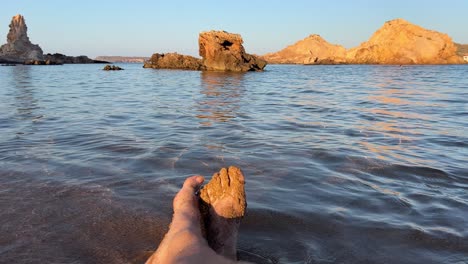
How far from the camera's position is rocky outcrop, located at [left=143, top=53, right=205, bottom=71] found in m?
53.5

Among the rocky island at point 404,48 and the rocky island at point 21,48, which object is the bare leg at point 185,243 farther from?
the rocky island at point 404,48

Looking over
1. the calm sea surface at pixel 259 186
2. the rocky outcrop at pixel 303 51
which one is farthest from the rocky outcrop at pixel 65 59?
the rocky outcrop at pixel 303 51

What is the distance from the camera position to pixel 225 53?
4666 cm

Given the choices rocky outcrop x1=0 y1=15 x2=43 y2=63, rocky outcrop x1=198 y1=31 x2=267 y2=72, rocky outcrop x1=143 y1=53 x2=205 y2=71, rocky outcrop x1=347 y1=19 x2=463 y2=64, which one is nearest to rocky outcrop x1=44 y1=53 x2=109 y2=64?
rocky outcrop x1=0 y1=15 x2=43 y2=63

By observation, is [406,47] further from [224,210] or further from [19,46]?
[224,210]

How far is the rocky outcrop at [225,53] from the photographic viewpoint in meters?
46.6

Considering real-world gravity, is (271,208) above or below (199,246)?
below

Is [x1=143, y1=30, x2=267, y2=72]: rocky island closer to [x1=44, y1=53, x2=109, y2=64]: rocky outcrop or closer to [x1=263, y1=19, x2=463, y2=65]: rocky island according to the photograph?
[x1=44, y1=53, x2=109, y2=64]: rocky outcrop

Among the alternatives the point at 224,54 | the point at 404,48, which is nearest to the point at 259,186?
the point at 224,54

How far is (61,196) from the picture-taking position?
3.55m

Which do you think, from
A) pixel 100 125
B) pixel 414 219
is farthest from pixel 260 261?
pixel 100 125

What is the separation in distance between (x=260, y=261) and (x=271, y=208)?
37.6 inches

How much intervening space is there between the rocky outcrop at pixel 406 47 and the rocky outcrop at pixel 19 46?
8850 cm

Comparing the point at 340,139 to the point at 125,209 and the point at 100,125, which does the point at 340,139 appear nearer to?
the point at 125,209
